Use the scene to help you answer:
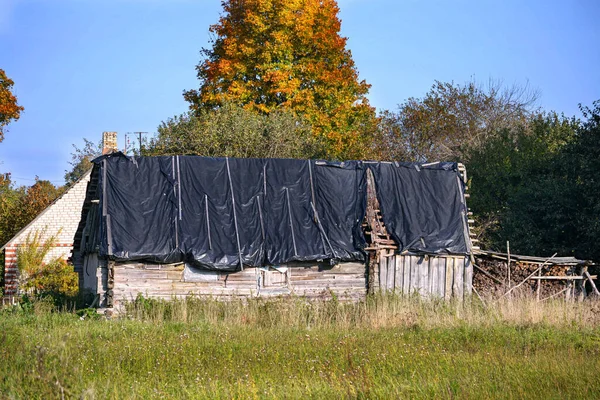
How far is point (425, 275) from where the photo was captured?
2055 cm

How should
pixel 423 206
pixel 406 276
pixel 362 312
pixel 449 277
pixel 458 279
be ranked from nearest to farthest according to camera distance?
pixel 362 312, pixel 406 276, pixel 449 277, pixel 458 279, pixel 423 206

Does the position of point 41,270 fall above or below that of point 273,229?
below

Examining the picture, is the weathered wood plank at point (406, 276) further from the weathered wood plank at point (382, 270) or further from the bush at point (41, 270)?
the bush at point (41, 270)

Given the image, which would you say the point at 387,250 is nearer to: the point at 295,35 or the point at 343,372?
the point at 343,372

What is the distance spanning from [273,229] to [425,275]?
430cm

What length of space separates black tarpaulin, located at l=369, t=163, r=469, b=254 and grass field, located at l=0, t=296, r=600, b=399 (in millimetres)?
2509

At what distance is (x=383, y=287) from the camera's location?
66.2ft

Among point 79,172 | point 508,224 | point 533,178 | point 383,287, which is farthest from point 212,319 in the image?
point 79,172

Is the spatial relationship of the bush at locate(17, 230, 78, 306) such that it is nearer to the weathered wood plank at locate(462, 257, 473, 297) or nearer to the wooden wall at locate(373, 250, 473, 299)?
the wooden wall at locate(373, 250, 473, 299)

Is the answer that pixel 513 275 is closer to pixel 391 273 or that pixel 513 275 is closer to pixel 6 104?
pixel 391 273

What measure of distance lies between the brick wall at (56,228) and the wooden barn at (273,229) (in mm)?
9702

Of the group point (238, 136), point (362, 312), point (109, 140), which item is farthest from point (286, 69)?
point (362, 312)

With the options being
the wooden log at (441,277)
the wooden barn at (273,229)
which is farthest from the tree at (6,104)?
the wooden log at (441,277)

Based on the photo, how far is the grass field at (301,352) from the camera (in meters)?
9.44
